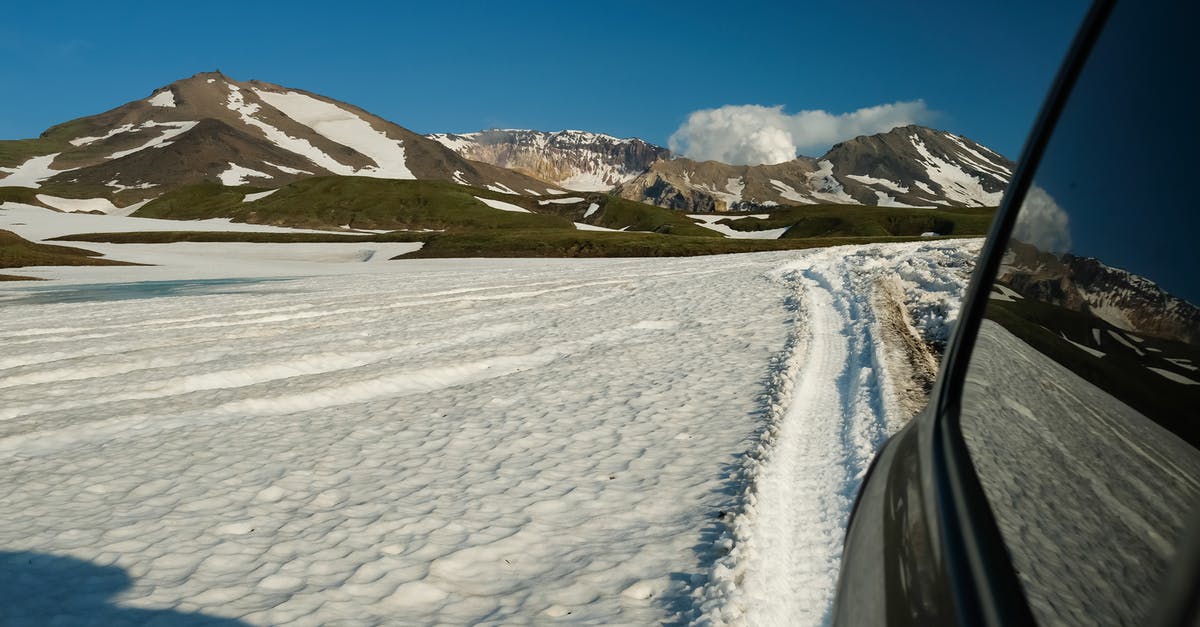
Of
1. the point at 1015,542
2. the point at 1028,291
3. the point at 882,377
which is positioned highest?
the point at 1028,291

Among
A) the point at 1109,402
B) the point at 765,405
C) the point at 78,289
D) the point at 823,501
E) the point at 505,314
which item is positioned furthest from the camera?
the point at 78,289

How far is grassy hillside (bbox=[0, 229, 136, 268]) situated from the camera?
40.4 meters

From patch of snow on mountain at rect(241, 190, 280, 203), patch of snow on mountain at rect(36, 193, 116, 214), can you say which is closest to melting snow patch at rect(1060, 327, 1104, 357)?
patch of snow on mountain at rect(241, 190, 280, 203)

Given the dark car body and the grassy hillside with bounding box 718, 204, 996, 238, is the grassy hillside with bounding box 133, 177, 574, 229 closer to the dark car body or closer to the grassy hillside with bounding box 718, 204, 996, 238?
the grassy hillside with bounding box 718, 204, 996, 238

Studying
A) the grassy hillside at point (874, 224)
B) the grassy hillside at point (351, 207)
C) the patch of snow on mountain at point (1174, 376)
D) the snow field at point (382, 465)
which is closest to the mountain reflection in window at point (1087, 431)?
the patch of snow on mountain at point (1174, 376)

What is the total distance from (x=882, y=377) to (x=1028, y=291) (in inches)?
302

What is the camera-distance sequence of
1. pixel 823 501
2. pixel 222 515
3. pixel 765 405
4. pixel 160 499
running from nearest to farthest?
pixel 823 501 → pixel 222 515 → pixel 160 499 → pixel 765 405

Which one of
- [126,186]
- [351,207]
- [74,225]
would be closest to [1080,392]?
[74,225]

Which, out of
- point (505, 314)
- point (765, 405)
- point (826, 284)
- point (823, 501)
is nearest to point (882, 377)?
point (765, 405)

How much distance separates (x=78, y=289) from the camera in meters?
28.6

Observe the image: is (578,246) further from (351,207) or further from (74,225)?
(351,207)

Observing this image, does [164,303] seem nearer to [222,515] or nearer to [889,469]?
[222,515]

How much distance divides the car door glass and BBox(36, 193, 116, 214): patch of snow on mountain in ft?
490

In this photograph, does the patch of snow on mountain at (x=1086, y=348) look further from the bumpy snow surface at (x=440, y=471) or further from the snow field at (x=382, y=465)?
the snow field at (x=382, y=465)
